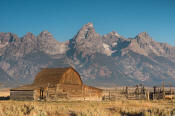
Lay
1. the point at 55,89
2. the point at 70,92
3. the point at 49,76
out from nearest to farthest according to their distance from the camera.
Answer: the point at 55,89 < the point at 70,92 < the point at 49,76

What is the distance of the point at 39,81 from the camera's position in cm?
5906

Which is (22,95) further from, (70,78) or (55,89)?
(70,78)


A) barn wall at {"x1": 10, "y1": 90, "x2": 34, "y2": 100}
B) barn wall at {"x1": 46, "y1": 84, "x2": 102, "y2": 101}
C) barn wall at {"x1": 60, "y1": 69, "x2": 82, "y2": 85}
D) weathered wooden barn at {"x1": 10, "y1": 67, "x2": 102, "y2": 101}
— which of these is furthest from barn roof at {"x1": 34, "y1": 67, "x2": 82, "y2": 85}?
barn wall at {"x1": 10, "y1": 90, "x2": 34, "y2": 100}

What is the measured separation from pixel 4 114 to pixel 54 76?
41510 mm

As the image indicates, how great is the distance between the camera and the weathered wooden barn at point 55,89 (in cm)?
5200

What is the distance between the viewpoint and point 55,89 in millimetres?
52125

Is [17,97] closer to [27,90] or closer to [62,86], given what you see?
[27,90]

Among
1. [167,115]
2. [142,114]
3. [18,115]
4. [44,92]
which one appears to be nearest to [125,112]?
[142,114]

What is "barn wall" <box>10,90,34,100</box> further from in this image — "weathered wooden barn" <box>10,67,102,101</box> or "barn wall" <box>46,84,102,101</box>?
"barn wall" <box>46,84,102,101</box>

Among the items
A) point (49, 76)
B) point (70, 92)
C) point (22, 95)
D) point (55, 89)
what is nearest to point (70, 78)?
point (49, 76)

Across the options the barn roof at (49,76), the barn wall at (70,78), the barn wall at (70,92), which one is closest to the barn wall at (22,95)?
the barn wall at (70,92)

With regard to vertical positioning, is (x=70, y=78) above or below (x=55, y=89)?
above

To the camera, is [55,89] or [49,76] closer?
[55,89]

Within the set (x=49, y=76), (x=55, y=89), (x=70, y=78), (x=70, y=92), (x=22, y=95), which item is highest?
(x=49, y=76)
